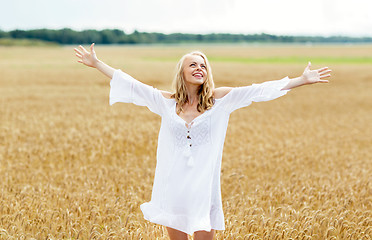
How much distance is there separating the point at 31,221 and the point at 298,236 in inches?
132

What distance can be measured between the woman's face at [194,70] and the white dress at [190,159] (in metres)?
0.26

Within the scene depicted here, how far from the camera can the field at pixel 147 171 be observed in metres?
5.53

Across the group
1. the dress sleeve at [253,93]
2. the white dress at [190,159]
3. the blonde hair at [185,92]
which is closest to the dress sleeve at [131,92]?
the white dress at [190,159]

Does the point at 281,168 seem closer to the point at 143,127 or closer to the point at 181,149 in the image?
the point at 143,127

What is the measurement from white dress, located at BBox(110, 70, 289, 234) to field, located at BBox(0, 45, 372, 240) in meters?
1.25

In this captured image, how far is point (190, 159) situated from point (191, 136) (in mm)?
203

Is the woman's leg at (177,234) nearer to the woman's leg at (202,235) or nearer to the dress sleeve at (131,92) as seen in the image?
the woman's leg at (202,235)

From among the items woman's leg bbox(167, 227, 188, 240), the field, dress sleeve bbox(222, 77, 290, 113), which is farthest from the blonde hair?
the field

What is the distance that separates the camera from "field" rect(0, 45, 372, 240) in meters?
5.53

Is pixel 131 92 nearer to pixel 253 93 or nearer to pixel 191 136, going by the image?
pixel 191 136

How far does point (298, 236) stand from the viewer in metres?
5.28

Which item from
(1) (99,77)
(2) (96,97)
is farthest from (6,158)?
(1) (99,77)

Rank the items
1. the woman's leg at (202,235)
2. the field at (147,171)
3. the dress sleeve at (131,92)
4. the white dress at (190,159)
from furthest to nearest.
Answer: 1. the field at (147,171)
2. the dress sleeve at (131,92)
3. the woman's leg at (202,235)
4. the white dress at (190,159)

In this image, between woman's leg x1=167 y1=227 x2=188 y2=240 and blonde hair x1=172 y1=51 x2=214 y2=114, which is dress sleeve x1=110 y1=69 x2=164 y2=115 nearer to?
blonde hair x1=172 y1=51 x2=214 y2=114
